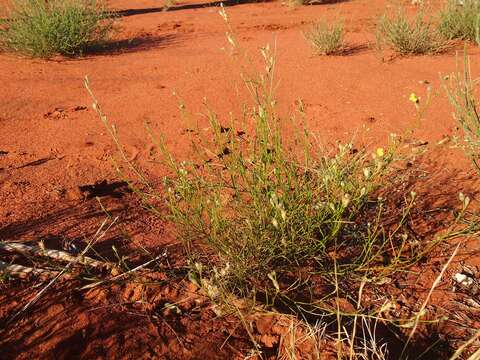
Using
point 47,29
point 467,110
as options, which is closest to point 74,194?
point 467,110

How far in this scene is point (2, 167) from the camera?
2703 millimetres

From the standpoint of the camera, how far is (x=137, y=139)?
10.5ft

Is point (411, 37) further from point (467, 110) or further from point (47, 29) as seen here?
point (47, 29)

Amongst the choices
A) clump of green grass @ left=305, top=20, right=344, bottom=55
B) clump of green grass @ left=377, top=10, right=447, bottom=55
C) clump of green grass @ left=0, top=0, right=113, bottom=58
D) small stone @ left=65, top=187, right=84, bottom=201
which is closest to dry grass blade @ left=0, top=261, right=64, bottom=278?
small stone @ left=65, top=187, right=84, bottom=201

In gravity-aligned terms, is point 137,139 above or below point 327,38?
below

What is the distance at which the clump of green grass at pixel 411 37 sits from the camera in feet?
15.9

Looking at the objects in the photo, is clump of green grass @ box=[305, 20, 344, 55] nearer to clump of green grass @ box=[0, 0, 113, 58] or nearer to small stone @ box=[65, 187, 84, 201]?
clump of green grass @ box=[0, 0, 113, 58]

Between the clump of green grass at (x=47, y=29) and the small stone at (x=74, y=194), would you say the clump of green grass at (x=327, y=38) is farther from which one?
the small stone at (x=74, y=194)

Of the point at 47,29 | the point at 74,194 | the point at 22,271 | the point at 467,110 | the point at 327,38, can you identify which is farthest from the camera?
the point at 327,38

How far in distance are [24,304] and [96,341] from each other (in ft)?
1.14

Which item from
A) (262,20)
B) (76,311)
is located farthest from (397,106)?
(262,20)

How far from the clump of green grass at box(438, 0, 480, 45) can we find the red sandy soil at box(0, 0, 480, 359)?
1.22 ft

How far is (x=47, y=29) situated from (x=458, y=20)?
5.05 m

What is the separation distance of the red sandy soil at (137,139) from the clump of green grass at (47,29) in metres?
0.17
